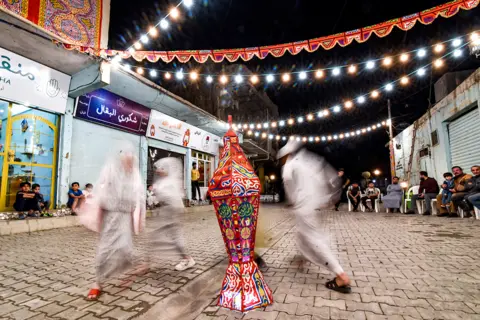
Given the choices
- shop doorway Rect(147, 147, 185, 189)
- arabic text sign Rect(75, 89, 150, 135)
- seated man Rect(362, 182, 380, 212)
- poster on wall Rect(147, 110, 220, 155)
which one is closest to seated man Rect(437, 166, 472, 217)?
seated man Rect(362, 182, 380, 212)

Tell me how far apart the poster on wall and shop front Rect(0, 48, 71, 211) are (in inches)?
148

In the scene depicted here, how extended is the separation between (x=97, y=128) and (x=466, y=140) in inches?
540

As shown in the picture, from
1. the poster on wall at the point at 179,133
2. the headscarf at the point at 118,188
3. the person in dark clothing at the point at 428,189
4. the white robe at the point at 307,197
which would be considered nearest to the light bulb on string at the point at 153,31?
the headscarf at the point at 118,188

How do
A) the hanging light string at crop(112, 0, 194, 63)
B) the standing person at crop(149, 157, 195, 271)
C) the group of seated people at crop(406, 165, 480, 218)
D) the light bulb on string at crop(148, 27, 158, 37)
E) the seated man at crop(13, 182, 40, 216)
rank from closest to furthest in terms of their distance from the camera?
1. the standing person at crop(149, 157, 195, 271)
2. the hanging light string at crop(112, 0, 194, 63)
3. the light bulb on string at crop(148, 27, 158, 37)
4. the seated man at crop(13, 182, 40, 216)
5. the group of seated people at crop(406, 165, 480, 218)

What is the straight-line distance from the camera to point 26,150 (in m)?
7.05

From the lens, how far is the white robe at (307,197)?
2.70m

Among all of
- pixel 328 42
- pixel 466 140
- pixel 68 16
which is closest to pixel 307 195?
pixel 328 42

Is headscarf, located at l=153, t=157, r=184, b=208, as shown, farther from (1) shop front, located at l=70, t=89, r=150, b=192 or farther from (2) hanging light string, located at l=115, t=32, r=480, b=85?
(1) shop front, located at l=70, t=89, r=150, b=192

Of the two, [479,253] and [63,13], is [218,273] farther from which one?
[63,13]

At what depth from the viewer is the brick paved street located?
201 cm

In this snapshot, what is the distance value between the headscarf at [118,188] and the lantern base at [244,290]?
4.70 feet

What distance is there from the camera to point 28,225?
6090 mm

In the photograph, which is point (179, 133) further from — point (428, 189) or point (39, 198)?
point (428, 189)

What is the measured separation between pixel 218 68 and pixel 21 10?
13.5 meters
